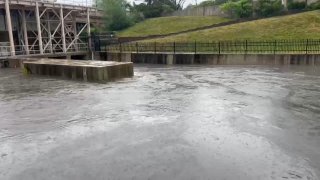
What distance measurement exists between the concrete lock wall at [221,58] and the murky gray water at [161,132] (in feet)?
30.4

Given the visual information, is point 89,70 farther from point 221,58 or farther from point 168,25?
point 168,25

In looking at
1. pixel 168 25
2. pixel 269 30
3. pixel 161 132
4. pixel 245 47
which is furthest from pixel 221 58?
pixel 168 25

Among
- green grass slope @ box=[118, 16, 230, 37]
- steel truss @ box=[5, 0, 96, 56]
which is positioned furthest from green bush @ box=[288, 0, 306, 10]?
steel truss @ box=[5, 0, 96, 56]

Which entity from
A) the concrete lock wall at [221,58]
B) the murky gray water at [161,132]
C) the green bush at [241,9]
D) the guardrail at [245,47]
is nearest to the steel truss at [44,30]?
the guardrail at [245,47]

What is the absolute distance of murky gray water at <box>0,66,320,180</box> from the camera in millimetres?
7688

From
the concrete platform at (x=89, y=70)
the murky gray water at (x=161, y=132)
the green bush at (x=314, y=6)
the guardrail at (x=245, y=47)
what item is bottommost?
the murky gray water at (x=161, y=132)

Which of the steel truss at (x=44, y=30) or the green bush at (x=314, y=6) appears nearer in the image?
the steel truss at (x=44, y=30)

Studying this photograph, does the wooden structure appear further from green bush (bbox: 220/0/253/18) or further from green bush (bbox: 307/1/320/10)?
green bush (bbox: 307/1/320/10)

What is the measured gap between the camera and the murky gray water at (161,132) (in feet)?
25.2

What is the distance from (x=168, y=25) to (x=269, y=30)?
22.2 m

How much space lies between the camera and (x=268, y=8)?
4953cm

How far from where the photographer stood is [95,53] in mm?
35938

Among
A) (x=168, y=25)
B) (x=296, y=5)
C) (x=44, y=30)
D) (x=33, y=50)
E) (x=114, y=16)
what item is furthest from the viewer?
(x=114, y=16)

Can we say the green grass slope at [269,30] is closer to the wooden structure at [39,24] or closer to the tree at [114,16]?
the wooden structure at [39,24]
